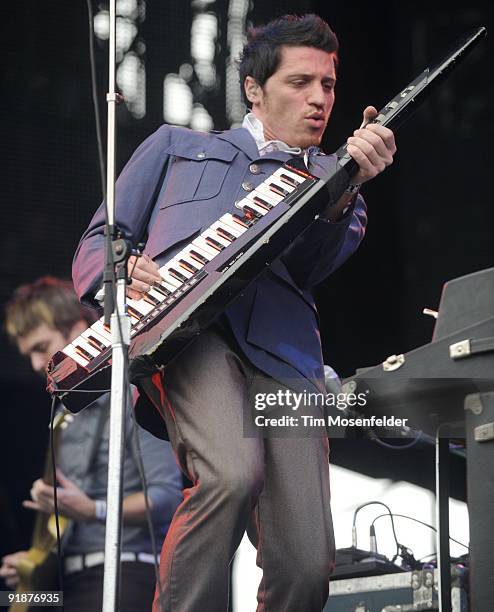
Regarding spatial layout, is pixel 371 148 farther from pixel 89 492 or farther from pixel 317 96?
pixel 89 492

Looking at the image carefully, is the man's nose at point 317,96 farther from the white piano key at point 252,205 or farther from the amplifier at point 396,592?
the amplifier at point 396,592

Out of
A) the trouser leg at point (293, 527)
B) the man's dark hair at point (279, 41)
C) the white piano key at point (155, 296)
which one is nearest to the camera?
the trouser leg at point (293, 527)

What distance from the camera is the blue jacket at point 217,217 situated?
2854 mm

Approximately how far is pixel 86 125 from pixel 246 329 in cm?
236

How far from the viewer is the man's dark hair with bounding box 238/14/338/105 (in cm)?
328

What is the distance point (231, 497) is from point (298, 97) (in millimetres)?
1203

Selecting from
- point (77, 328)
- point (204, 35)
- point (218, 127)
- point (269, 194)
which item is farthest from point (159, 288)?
point (204, 35)

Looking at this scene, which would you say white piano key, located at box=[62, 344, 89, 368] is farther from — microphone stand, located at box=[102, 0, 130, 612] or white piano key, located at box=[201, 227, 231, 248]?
white piano key, located at box=[201, 227, 231, 248]

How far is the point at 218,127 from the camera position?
16.1ft

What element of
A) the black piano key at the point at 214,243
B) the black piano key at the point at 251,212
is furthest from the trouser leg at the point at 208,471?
the black piano key at the point at 251,212

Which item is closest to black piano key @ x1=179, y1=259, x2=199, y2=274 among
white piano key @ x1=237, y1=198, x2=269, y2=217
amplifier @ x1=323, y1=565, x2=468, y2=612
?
white piano key @ x1=237, y1=198, x2=269, y2=217

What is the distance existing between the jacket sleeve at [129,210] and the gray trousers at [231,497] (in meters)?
0.34

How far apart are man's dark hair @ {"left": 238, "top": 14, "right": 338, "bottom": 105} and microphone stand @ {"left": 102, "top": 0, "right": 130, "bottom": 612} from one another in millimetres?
756

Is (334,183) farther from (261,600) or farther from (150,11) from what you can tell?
(150,11)
